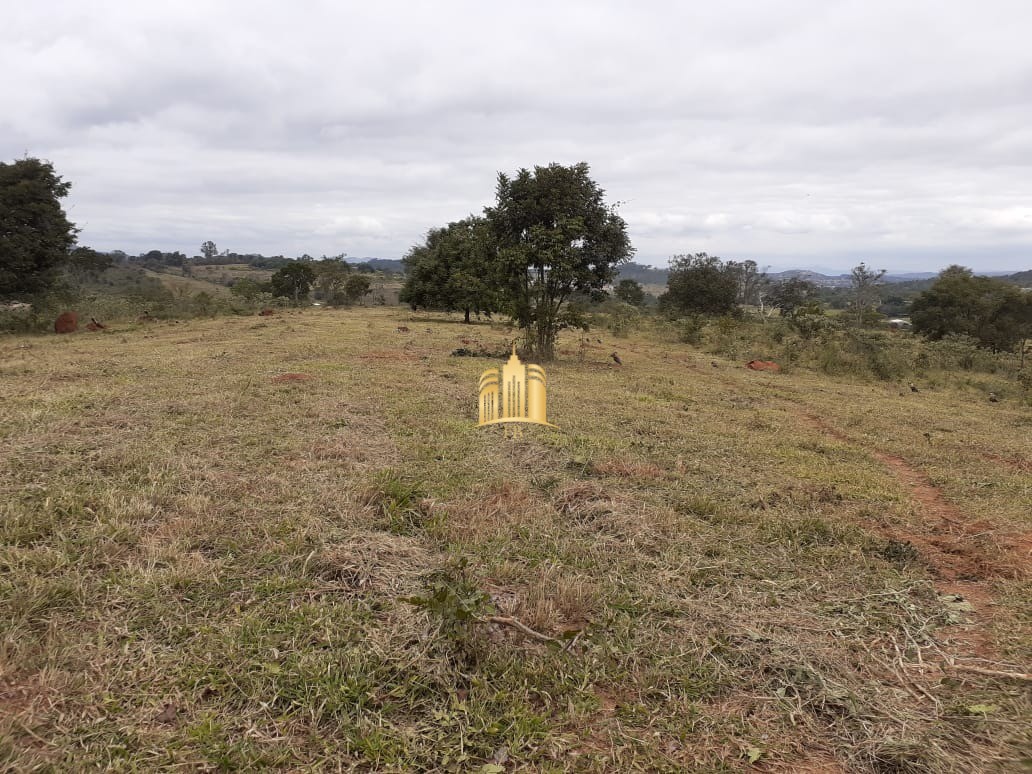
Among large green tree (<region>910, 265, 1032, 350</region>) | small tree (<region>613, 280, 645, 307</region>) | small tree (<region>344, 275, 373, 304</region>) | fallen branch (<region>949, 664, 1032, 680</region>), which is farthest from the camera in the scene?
small tree (<region>613, 280, 645, 307</region>)

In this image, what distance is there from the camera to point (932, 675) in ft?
8.91

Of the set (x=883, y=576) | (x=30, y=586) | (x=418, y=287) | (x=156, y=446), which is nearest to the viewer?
(x=30, y=586)

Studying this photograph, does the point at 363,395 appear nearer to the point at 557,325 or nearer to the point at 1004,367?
the point at 557,325

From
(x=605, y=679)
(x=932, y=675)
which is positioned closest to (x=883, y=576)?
(x=932, y=675)

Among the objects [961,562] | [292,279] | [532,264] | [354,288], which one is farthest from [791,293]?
[961,562]

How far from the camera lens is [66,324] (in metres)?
18.9

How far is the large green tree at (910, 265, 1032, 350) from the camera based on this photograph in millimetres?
27906

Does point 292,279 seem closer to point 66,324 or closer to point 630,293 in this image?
point 630,293

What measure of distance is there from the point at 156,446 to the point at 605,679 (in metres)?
5.07

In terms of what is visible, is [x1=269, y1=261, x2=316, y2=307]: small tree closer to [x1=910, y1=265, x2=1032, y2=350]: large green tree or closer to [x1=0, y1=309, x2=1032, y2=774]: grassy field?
[x1=0, y1=309, x2=1032, y2=774]: grassy field

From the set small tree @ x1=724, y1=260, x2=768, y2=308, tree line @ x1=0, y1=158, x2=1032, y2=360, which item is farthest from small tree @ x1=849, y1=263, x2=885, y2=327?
small tree @ x1=724, y1=260, x2=768, y2=308

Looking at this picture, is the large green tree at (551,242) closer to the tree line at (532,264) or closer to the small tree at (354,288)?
Result: the tree line at (532,264)

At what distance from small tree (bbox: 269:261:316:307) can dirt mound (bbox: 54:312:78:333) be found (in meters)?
28.7

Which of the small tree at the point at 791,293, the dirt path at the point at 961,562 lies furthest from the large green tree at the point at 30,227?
the small tree at the point at 791,293
